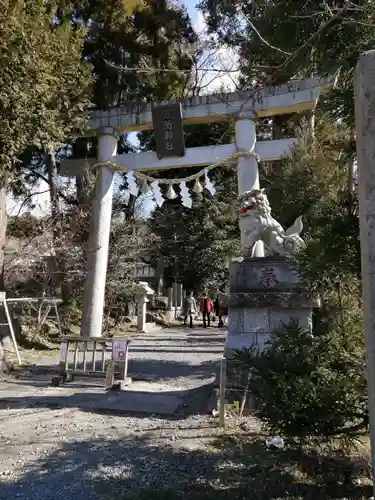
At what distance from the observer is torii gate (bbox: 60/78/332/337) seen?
31.5ft

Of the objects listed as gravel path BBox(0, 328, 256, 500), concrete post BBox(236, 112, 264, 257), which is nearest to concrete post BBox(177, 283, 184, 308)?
concrete post BBox(236, 112, 264, 257)

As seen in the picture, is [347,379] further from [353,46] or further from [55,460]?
[55,460]

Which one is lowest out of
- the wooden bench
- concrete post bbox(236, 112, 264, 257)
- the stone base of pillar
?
the wooden bench

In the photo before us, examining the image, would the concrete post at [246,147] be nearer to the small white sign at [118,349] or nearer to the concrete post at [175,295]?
the small white sign at [118,349]

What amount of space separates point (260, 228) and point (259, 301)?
49.9 inches

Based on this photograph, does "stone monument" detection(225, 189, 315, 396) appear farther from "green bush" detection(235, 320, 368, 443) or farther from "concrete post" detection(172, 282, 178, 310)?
"concrete post" detection(172, 282, 178, 310)

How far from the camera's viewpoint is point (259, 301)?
5602mm

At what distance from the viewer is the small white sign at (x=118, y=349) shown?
6.48m

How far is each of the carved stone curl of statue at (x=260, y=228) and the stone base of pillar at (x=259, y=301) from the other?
403 millimetres

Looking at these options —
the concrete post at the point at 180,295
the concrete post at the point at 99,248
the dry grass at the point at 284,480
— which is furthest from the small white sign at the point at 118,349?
the concrete post at the point at 180,295

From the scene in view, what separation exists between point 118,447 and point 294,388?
221 centimetres

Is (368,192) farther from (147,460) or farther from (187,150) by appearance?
(187,150)

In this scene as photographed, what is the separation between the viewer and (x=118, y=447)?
4125 mm

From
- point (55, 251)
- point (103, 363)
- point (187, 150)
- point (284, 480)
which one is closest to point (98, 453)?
point (284, 480)
